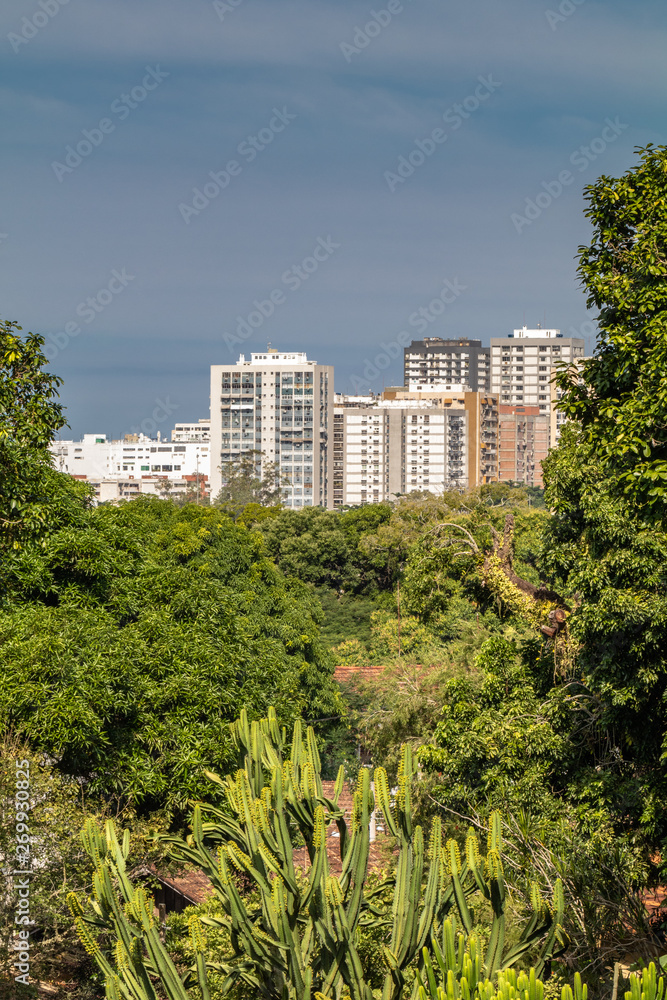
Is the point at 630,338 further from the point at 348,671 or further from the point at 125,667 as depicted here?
the point at 348,671

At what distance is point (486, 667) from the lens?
11.2 meters

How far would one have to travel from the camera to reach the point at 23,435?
29.0ft

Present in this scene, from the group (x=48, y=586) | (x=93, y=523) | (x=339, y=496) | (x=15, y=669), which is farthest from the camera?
(x=339, y=496)

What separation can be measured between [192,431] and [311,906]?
5560 inches

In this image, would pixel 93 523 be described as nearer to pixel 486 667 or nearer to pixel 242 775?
pixel 486 667

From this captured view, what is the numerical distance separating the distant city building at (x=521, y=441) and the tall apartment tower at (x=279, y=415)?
88.3 ft

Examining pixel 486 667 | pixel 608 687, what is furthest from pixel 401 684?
pixel 608 687

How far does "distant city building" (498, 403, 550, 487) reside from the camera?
107750mm

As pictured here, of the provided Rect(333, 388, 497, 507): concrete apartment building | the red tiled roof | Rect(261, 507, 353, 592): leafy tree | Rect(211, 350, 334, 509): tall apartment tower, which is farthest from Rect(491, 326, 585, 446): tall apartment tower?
the red tiled roof

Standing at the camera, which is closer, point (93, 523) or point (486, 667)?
point (486, 667)

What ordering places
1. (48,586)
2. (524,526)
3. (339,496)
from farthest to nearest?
(339,496), (524,526), (48,586)

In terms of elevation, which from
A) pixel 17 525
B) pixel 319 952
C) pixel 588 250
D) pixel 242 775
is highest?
pixel 588 250

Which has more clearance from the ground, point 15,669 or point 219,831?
point 15,669

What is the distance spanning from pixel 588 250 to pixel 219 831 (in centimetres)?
562
